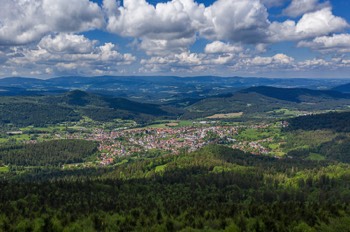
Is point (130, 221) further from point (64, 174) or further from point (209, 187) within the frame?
point (64, 174)

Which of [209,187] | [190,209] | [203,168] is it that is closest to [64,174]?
[203,168]

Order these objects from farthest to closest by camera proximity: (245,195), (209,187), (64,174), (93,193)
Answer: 1. (64,174)
2. (209,187)
3. (245,195)
4. (93,193)

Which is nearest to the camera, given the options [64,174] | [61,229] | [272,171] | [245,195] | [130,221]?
[61,229]

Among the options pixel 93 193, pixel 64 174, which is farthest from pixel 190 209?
pixel 64 174

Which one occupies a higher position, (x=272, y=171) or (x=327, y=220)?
(x=327, y=220)

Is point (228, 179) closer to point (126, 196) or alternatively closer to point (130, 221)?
point (126, 196)

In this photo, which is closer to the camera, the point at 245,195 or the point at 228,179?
the point at 245,195

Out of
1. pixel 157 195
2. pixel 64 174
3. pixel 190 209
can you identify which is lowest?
pixel 64 174
